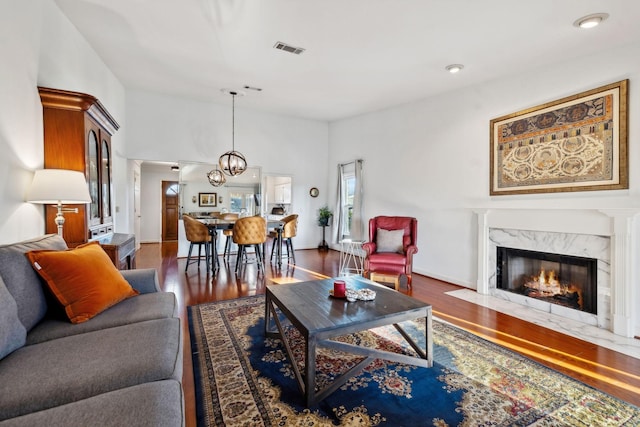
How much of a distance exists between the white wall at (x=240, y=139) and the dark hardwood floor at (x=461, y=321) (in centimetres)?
205

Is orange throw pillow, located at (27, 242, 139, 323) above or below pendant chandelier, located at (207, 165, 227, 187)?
below

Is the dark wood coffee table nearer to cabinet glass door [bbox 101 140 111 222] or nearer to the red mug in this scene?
the red mug

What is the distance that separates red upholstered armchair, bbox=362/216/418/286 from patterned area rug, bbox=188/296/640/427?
1601 mm

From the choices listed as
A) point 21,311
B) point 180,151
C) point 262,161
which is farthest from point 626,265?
point 180,151

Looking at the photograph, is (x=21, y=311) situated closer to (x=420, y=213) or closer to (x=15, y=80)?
(x=15, y=80)

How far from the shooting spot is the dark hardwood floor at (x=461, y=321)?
2059 mm

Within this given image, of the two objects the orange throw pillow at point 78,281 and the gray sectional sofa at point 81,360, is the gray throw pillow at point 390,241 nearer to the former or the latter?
the gray sectional sofa at point 81,360

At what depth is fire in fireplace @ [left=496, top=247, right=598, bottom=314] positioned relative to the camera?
10.3 feet

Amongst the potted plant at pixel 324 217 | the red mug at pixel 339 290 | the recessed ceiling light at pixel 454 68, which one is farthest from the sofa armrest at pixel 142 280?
the potted plant at pixel 324 217

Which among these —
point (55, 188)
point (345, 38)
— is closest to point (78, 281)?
point (55, 188)

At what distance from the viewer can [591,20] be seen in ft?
8.75

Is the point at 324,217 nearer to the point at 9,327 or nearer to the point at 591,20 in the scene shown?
the point at 591,20

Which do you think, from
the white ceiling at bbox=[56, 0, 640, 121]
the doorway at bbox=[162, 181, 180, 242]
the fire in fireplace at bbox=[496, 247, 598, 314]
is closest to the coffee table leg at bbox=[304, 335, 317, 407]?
the white ceiling at bbox=[56, 0, 640, 121]

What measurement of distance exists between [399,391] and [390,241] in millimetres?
2733
